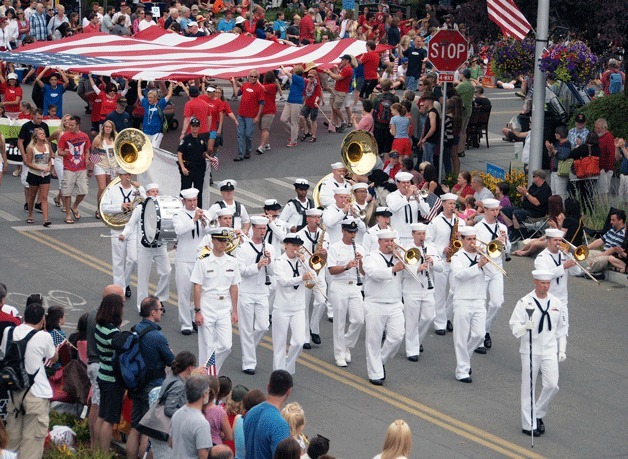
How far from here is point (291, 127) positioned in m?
28.6

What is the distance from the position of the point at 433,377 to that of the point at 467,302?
0.99 metres

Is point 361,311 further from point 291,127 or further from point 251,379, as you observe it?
point 291,127

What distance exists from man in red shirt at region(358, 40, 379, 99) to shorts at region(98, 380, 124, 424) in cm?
1877

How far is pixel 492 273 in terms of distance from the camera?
1686 cm

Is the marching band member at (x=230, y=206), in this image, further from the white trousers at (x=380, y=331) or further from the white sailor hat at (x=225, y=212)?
the white trousers at (x=380, y=331)

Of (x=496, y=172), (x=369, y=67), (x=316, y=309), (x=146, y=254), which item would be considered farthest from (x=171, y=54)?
(x=316, y=309)

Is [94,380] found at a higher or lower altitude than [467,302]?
higher

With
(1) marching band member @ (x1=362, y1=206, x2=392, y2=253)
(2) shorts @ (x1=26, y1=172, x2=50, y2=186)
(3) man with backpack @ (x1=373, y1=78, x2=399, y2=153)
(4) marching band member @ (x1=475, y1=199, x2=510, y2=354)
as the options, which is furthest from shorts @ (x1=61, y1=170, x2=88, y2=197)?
(4) marching band member @ (x1=475, y1=199, x2=510, y2=354)

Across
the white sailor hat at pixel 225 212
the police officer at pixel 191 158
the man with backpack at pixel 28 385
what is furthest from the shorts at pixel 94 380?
the police officer at pixel 191 158

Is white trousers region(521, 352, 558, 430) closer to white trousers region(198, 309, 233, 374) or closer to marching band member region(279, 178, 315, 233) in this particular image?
white trousers region(198, 309, 233, 374)

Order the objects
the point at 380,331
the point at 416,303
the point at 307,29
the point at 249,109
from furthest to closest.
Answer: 1. the point at 307,29
2. the point at 249,109
3. the point at 416,303
4. the point at 380,331

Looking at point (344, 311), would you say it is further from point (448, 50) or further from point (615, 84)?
point (615, 84)

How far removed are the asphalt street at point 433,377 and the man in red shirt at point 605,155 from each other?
2548mm

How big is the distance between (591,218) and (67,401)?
428 inches
